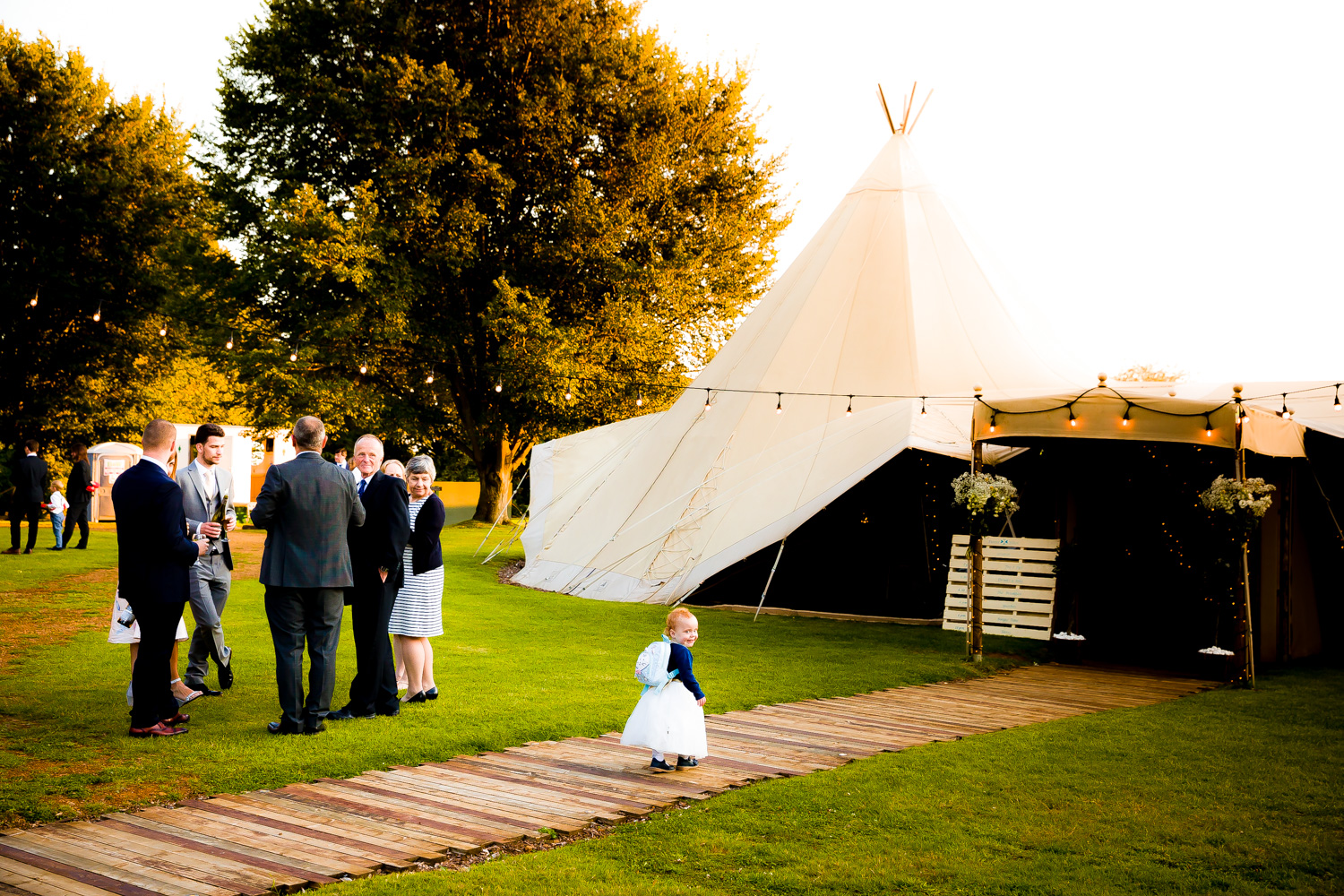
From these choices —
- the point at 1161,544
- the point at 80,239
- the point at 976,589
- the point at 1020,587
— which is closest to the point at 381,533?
the point at 976,589

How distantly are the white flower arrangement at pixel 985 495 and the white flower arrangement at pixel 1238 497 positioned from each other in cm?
145

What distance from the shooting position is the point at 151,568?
17.5 ft

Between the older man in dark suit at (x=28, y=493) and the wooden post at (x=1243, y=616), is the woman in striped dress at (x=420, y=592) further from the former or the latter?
the older man in dark suit at (x=28, y=493)

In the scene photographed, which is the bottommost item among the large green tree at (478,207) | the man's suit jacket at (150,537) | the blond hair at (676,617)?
the blond hair at (676,617)

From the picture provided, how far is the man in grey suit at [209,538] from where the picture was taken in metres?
6.08

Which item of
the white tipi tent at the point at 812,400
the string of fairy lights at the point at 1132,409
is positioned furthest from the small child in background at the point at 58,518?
the string of fairy lights at the point at 1132,409

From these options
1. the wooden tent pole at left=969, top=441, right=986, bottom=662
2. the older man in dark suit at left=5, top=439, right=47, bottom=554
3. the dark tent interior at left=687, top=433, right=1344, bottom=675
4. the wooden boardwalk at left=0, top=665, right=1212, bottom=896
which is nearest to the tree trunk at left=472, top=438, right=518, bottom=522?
the older man in dark suit at left=5, top=439, right=47, bottom=554

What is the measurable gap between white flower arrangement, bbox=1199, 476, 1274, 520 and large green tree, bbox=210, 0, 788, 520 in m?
13.9

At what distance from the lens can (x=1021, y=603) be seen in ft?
31.8

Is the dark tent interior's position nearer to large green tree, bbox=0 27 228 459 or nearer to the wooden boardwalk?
the wooden boardwalk

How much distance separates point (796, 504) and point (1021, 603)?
8.23ft

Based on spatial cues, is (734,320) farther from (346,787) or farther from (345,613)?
(346,787)

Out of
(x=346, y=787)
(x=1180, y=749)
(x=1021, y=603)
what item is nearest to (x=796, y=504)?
(x=1021, y=603)

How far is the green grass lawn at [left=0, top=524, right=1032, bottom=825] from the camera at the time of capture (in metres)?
4.70
